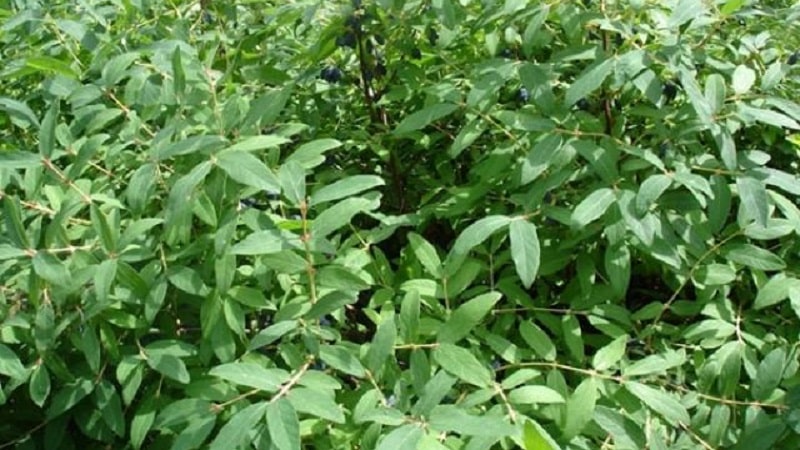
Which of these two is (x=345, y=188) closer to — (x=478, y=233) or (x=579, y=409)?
(x=478, y=233)

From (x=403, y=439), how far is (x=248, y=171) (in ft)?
1.41

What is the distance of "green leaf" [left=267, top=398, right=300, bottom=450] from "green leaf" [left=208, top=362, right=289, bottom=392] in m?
0.05

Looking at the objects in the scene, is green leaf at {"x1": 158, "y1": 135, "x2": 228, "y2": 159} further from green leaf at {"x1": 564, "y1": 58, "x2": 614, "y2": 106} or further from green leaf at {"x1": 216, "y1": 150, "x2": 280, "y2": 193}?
green leaf at {"x1": 564, "y1": 58, "x2": 614, "y2": 106}

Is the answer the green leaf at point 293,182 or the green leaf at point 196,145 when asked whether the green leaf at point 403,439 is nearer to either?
the green leaf at point 293,182

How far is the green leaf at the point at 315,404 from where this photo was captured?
1301 mm

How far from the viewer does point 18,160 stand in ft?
5.12

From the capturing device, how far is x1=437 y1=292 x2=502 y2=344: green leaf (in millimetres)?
1477

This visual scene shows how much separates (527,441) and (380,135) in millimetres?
946

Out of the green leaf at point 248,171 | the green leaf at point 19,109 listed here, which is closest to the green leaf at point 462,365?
the green leaf at point 248,171

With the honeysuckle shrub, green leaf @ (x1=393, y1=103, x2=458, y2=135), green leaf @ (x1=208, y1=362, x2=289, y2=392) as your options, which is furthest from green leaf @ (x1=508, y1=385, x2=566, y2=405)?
green leaf @ (x1=393, y1=103, x2=458, y2=135)

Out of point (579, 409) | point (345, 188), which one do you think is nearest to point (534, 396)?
point (579, 409)

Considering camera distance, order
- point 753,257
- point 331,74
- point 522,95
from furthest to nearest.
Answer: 1. point 331,74
2. point 522,95
3. point 753,257

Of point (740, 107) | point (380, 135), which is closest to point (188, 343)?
point (380, 135)

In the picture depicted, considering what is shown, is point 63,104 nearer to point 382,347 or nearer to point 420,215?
point 420,215
